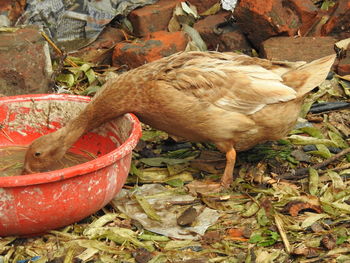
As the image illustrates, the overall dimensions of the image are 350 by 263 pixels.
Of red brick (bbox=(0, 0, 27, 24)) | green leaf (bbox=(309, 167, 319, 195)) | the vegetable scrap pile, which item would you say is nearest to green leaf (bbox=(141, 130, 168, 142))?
the vegetable scrap pile

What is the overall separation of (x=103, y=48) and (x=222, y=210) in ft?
11.1

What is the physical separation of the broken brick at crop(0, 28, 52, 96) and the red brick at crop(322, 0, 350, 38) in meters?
3.41

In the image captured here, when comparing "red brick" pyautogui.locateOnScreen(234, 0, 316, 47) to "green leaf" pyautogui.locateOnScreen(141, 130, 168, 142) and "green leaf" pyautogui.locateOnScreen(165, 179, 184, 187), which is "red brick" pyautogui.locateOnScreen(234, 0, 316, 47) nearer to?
"green leaf" pyautogui.locateOnScreen(141, 130, 168, 142)

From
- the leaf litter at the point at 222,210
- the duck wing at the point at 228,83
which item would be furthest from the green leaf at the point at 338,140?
the duck wing at the point at 228,83

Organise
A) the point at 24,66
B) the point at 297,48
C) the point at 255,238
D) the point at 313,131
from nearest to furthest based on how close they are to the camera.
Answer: the point at 255,238, the point at 313,131, the point at 24,66, the point at 297,48

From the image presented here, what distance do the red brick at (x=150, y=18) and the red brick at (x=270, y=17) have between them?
932 mm

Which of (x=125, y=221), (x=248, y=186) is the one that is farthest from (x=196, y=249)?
(x=248, y=186)

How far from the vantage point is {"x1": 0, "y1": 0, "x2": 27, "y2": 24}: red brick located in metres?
7.27

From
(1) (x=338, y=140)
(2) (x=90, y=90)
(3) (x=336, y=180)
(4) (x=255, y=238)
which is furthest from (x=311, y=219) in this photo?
(2) (x=90, y=90)

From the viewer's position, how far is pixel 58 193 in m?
4.15

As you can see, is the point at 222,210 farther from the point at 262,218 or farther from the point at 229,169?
the point at 229,169

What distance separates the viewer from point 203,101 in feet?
16.0

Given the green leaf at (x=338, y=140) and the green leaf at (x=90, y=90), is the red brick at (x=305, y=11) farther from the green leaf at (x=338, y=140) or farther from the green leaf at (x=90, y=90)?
the green leaf at (x=90, y=90)

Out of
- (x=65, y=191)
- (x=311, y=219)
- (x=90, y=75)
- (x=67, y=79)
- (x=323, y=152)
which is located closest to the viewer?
(x=65, y=191)
